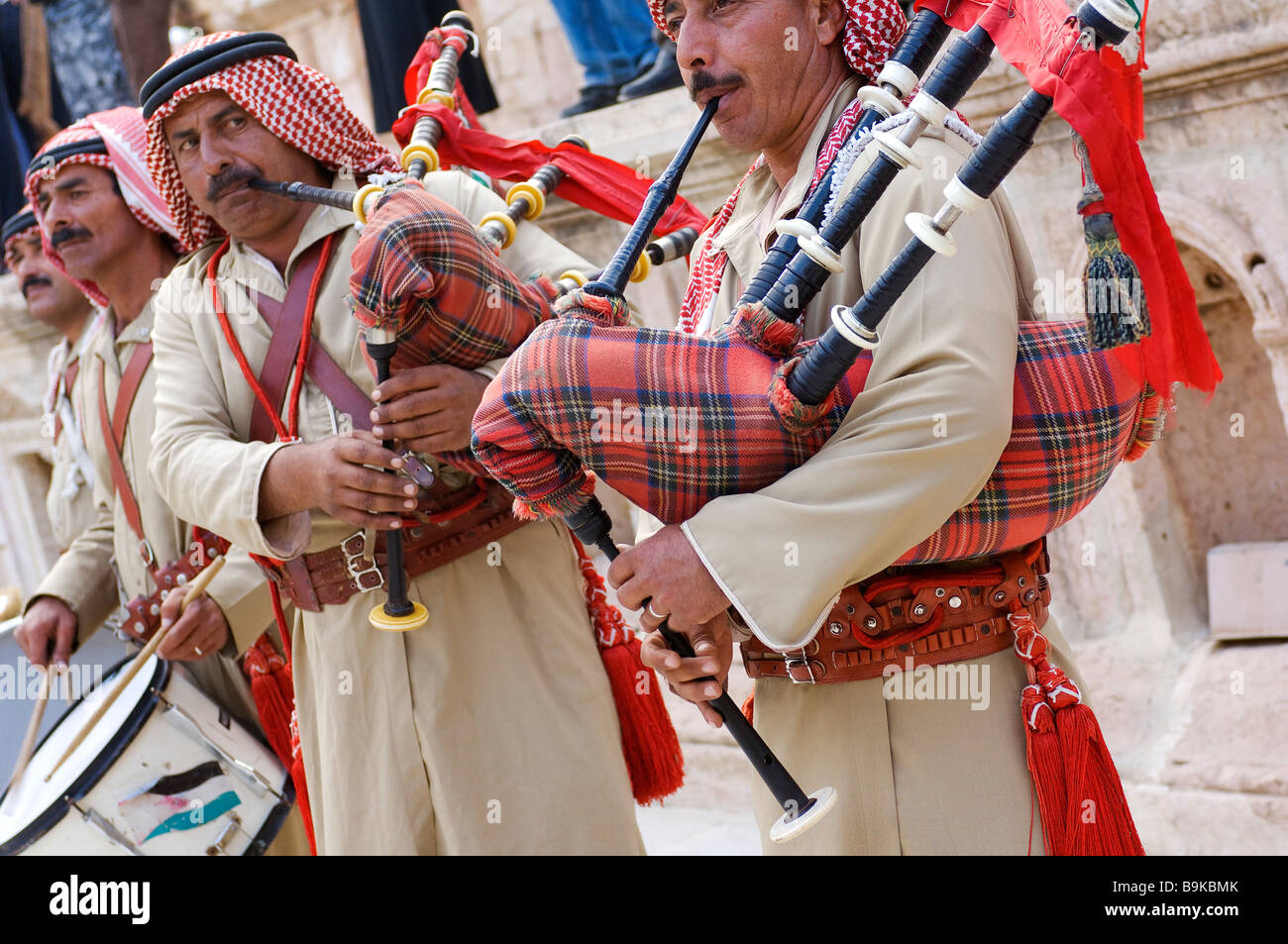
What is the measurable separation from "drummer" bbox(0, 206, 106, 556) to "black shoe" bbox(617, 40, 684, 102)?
1.95 meters

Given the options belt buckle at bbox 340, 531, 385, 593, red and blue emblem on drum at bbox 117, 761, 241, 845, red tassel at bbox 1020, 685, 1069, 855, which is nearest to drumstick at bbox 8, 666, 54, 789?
red and blue emblem on drum at bbox 117, 761, 241, 845

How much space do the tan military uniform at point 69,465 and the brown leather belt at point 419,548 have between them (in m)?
1.49

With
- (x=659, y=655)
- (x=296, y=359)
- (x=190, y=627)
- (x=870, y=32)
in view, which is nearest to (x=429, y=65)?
(x=296, y=359)

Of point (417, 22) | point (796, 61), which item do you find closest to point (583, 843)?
point (796, 61)

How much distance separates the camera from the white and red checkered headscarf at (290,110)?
2.62m

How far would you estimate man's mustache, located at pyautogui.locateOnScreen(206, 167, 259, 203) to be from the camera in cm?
261

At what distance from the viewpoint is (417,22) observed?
5.35m

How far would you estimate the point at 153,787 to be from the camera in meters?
2.84

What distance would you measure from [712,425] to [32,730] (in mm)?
2233

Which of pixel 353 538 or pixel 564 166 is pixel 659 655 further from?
pixel 564 166

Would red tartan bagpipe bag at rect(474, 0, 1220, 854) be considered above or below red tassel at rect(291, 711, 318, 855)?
above

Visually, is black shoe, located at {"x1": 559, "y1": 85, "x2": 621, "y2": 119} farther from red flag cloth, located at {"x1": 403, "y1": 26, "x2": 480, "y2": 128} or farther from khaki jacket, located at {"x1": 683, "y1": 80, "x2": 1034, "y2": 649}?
khaki jacket, located at {"x1": 683, "y1": 80, "x2": 1034, "y2": 649}
